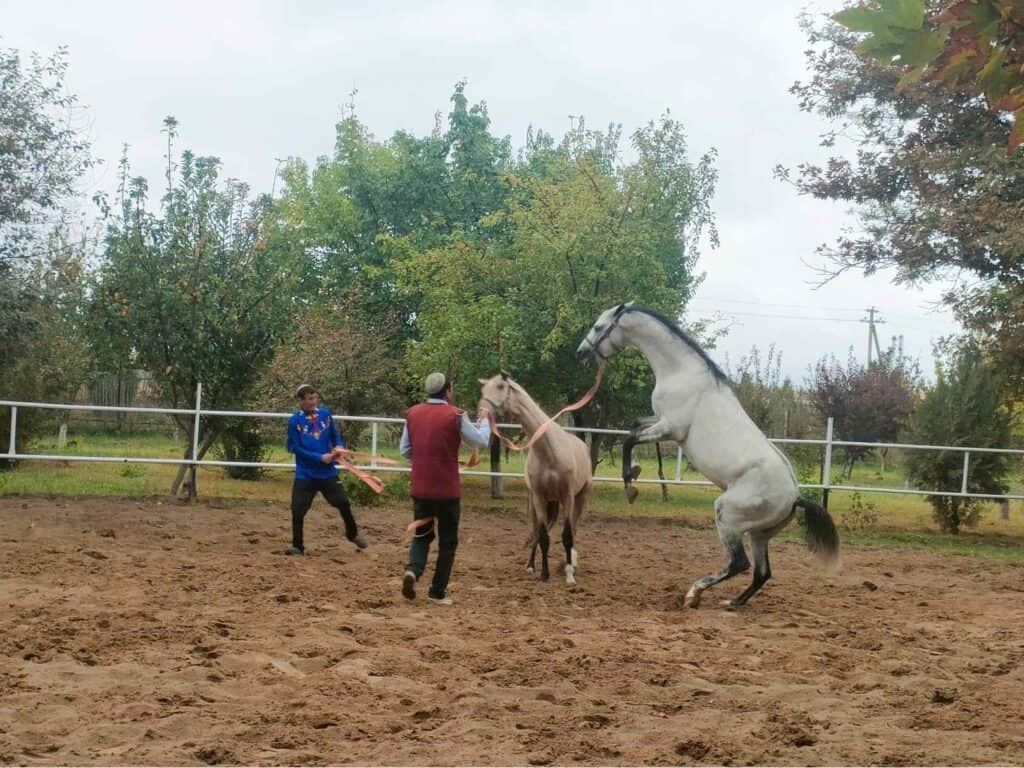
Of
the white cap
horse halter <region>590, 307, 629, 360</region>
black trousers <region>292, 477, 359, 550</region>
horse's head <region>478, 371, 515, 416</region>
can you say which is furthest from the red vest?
black trousers <region>292, 477, 359, 550</region>

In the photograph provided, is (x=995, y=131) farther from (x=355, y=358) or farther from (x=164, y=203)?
(x=164, y=203)

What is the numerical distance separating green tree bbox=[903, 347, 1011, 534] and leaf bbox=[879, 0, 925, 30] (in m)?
13.3

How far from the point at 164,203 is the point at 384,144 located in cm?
1034

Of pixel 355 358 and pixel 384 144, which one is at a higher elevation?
pixel 384 144

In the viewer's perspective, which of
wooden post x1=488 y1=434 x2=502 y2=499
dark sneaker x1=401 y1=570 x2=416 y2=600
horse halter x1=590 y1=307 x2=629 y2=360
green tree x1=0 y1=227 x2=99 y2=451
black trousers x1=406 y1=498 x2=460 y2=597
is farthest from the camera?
wooden post x1=488 y1=434 x2=502 y2=499

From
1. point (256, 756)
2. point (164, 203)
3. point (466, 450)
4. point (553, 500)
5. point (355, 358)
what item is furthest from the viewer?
point (466, 450)

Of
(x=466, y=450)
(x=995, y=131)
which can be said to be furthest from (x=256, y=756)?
(x=466, y=450)

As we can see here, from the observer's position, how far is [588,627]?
634cm

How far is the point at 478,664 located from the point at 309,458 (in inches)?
167

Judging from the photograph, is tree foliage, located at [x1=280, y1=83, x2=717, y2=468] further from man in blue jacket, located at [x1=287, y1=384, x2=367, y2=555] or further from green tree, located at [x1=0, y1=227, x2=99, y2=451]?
man in blue jacket, located at [x1=287, y1=384, x2=367, y2=555]

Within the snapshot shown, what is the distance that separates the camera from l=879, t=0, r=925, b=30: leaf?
5.87 feet

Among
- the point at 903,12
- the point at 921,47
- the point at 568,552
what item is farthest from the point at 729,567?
the point at 903,12

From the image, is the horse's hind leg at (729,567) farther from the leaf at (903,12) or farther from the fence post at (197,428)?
the fence post at (197,428)

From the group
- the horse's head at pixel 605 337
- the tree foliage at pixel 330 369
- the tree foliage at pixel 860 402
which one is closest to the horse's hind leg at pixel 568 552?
the horse's head at pixel 605 337
